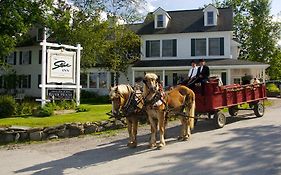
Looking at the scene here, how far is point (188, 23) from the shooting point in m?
37.1

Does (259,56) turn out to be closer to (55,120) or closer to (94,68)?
(94,68)

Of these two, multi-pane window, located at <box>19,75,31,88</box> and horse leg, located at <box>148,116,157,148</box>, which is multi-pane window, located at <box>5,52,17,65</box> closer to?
multi-pane window, located at <box>19,75,31,88</box>

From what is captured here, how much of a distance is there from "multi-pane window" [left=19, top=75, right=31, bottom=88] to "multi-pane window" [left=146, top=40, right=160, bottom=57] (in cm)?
1572

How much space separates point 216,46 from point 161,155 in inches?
1054

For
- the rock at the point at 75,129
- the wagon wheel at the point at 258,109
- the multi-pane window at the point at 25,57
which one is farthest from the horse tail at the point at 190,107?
the multi-pane window at the point at 25,57

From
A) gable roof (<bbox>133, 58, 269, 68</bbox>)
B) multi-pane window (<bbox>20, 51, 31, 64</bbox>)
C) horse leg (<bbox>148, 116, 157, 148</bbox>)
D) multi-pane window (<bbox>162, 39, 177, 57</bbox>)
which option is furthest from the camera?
multi-pane window (<bbox>20, 51, 31, 64</bbox>)

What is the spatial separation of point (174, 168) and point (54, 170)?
8.87 feet

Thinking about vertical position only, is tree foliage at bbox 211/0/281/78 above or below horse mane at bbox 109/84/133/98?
above

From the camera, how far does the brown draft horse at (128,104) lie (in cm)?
971

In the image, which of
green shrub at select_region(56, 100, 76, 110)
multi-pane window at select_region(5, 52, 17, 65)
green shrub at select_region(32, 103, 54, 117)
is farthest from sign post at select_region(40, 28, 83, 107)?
multi-pane window at select_region(5, 52, 17, 65)

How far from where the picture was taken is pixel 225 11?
3784 centimetres

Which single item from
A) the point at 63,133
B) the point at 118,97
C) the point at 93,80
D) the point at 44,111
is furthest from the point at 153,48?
the point at 118,97

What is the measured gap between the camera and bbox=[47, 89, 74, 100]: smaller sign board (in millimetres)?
19312

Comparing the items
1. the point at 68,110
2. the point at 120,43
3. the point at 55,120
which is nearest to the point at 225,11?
the point at 120,43
